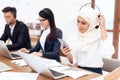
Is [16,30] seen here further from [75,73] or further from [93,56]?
[75,73]

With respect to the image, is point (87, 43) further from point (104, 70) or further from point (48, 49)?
point (48, 49)

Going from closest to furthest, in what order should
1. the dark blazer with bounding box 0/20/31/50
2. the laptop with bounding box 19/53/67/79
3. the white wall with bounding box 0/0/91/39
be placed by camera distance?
the laptop with bounding box 19/53/67/79, the dark blazer with bounding box 0/20/31/50, the white wall with bounding box 0/0/91/39

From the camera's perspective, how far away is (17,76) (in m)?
1.58

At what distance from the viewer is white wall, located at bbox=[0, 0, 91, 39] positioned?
399 centimetres

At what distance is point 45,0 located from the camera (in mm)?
4039

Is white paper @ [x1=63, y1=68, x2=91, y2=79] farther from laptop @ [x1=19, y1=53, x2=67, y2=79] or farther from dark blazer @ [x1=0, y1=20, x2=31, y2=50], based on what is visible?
dark blazer @ [x1=0, y1=20, x2=31, y2=50]

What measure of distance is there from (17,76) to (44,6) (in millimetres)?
2624

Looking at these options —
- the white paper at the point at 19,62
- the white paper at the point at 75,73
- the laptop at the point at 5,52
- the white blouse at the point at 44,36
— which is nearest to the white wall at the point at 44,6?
the white blouse at the point at 44,36

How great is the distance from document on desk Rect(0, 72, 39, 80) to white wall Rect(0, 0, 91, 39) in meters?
2.45

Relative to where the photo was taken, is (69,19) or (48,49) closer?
(48,49)

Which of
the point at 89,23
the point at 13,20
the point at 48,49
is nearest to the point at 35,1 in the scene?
the point at 13,20

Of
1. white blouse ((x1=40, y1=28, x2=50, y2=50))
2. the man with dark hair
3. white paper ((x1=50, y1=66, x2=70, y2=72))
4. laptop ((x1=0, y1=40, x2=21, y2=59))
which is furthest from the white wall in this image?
white paper ((x1=50, y1=66, x2=70, y2=72))

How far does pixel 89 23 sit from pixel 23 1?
217cm

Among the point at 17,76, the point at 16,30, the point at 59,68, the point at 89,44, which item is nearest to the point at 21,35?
the point at 16,30
